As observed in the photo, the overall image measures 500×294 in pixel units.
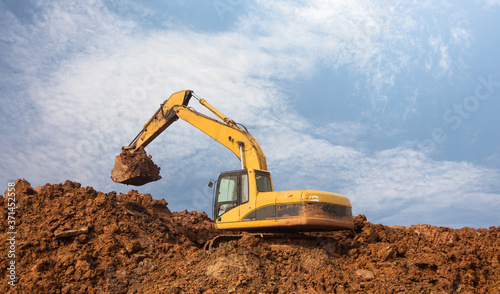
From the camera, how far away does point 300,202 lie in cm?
986

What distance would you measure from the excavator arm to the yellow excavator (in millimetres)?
27

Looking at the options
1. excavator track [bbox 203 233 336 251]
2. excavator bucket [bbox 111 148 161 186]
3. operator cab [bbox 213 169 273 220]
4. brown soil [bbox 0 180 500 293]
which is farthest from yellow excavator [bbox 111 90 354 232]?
excavator bucket [bbox 111 148 161 186]

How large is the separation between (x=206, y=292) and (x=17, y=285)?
14.8 ft

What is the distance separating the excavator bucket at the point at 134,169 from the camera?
13.5 metres

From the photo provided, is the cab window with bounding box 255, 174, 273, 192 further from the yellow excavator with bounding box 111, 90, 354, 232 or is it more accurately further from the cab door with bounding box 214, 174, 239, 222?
the cab door with bounding box 214, 174, 239, 222

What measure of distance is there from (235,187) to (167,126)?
4.46 metres

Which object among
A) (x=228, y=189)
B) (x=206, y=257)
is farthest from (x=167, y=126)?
(x=206, y=257)

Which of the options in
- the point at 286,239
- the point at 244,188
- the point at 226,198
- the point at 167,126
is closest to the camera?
the point at 244,188

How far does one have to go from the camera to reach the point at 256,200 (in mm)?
10281

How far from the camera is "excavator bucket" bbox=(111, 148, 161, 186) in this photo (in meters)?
13.5

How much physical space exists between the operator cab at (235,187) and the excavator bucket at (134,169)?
3618mm

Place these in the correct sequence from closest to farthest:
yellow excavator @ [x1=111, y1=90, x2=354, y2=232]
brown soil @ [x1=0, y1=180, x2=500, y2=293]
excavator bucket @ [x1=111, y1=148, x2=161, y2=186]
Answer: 1. brown soil @ [x1=0, y1=180, x2=500, y2=293]
2. yellow excavator @ [x1=111, y1=90, x2=354, y2=232]
3. excavator bucket @ [x1=111, y1=148, x2=161, y2=186]

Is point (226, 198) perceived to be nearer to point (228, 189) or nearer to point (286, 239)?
point (228, 189)

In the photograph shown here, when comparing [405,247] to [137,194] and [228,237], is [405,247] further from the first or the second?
[137,194]
